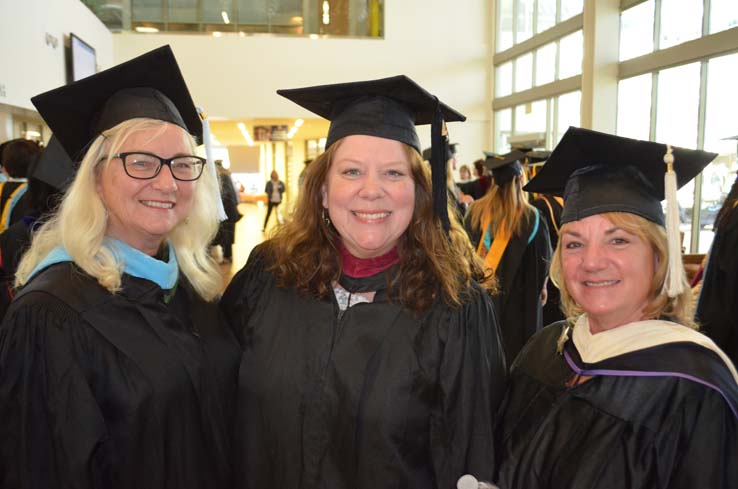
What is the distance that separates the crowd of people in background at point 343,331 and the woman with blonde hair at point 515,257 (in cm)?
265

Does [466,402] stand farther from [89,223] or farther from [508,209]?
[508,209]

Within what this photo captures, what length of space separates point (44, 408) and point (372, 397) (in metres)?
0.87

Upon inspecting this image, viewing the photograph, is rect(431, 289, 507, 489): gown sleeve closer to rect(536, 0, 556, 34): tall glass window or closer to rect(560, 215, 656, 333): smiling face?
rect(560, 215, 656, 333): smiling face

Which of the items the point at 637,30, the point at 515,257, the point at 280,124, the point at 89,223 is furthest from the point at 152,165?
the point at 280,124

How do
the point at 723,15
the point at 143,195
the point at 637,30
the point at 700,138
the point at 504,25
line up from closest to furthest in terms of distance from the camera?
the point at 143,195 → the point at 723,15 → the point at 700,138 → the point at 637,30 → the point at 504,25

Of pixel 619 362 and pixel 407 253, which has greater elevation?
pixel 407 253

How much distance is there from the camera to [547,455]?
162 centimetres

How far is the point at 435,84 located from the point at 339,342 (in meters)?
15.2

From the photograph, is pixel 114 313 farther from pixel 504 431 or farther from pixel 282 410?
pixel 504 431

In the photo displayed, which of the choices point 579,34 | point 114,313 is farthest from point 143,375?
point 579,34

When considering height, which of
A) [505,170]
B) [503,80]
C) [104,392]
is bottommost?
[104,392]

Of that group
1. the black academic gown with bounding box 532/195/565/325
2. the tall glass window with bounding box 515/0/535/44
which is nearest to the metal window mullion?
the black academic gown with bounding box 532/195/565/325

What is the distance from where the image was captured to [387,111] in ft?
6.42

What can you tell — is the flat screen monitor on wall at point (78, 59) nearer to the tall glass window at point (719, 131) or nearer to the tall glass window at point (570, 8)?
the tall glass window at point (570, 8)
